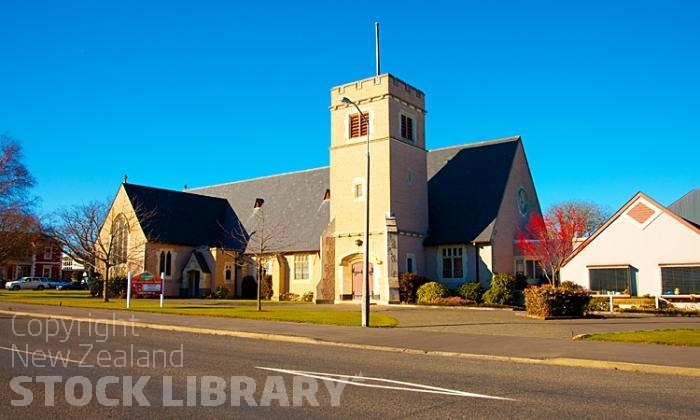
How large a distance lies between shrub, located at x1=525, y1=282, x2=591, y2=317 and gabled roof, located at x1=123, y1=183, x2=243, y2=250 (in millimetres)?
28368

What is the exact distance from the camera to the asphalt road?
25.6 feet

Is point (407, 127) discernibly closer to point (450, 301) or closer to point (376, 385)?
point (450, 301)

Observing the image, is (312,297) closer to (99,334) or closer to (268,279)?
(268,279)

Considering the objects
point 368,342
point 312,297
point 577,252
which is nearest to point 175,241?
point 312,297

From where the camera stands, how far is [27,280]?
69.8 m

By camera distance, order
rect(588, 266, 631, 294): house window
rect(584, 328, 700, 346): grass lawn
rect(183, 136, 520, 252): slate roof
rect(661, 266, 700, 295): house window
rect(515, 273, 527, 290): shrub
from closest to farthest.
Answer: rect(584, 328, 700, 346): grass lawn < rect(661, 266, 700, 295): house window < rect(588, 266, 631, 294): house window < rect(515, 273, 527, 290): shrub < rect(183, 136, 520, 252): slate roof

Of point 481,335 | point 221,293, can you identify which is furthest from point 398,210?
point 481,335

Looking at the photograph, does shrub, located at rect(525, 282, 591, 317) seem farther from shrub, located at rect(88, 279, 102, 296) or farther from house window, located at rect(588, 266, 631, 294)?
shrub, located at rect(88, 279, 102, 296)

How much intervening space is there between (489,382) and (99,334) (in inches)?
470

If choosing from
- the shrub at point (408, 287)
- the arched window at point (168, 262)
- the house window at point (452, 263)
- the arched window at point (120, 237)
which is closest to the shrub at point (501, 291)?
the house window at point (452, 263)

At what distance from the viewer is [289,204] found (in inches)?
1838

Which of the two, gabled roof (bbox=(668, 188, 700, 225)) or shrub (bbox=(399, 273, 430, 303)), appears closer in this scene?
shrub (bbox=(399, 273, 430, 303))

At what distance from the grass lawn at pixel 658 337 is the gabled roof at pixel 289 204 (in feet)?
84.6

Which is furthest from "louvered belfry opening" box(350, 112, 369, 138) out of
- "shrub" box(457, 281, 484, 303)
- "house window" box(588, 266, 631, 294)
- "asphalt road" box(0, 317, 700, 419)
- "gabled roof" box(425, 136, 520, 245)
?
"asphalt road" box(0, 317, 700, 419)
